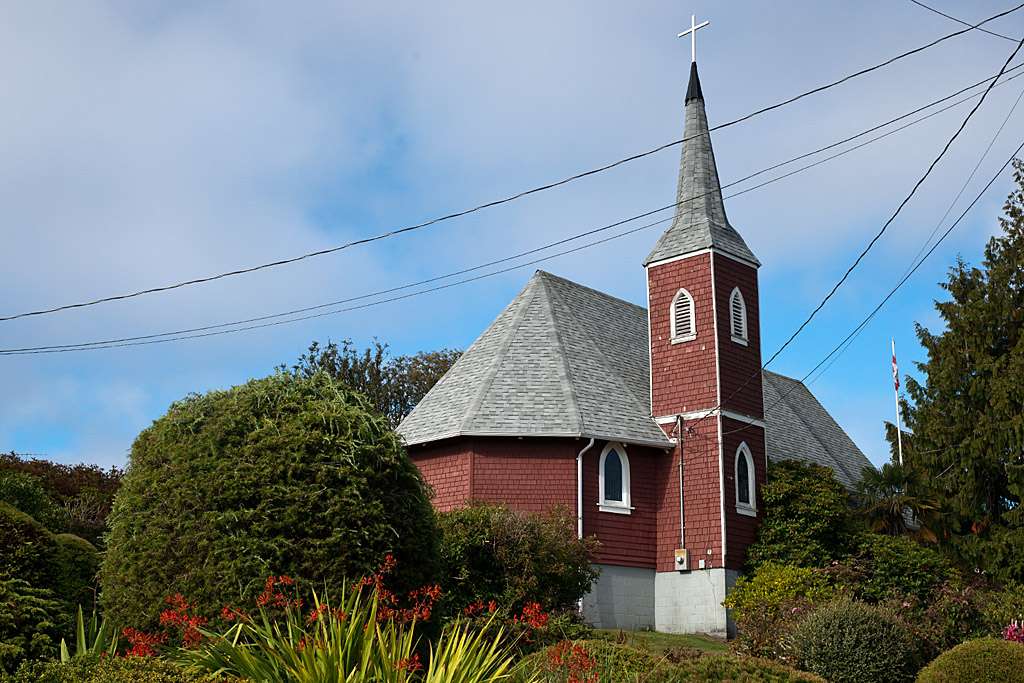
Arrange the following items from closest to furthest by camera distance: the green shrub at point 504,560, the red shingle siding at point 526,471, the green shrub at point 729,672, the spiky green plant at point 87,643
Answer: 1. the spiky green plant at point 87,643
2. the green shrub at point 729,672
3. the green shrub at point 504,560
4. the red shingle siding at point 526,471

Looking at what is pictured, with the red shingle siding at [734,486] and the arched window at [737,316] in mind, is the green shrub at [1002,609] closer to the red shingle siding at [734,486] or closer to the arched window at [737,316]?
the red shingle siding at [734,486]

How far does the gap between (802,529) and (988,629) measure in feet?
17.2

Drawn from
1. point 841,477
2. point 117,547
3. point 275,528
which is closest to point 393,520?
point 275,528

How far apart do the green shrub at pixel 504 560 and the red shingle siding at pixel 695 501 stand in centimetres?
864

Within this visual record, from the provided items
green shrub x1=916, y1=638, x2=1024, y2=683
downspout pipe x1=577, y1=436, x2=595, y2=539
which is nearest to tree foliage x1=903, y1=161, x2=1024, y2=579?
downspout pipe x1=577, y1=436, x2=595, y2=539

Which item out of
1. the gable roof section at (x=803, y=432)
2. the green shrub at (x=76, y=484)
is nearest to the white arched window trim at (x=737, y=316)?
the gable roof section at (x=803, y=432)

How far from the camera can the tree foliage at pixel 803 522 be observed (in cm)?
2470

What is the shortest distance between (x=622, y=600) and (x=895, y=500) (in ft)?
28.5

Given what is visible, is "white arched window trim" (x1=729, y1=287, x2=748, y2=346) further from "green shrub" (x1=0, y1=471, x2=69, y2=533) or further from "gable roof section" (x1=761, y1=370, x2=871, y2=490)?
"green shrub" (x1=0, y1=471, x2=69, y2=533)

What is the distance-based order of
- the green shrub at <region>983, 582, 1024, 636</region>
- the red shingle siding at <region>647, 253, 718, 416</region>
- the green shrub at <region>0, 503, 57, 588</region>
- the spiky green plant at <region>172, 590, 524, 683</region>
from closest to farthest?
the spiky green plant at <region>172, 590, 524, 683</region>, the green shrub at <region>0, 503, 57, 588</region>, the green shrub at <region>983, 582, 1024, 636</region>, the red shingle siding at <region>647, 253, 718, 416</region>

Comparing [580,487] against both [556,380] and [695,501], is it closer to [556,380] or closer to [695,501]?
[695,501]

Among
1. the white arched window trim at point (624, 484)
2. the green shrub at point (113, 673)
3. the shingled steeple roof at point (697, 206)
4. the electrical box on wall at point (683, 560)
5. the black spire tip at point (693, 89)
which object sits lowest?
the green shrub at point (113, 673)

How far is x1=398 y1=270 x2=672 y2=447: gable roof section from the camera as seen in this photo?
25.1 metres

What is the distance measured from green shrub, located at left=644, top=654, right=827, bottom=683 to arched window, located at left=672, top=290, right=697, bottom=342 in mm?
14745
